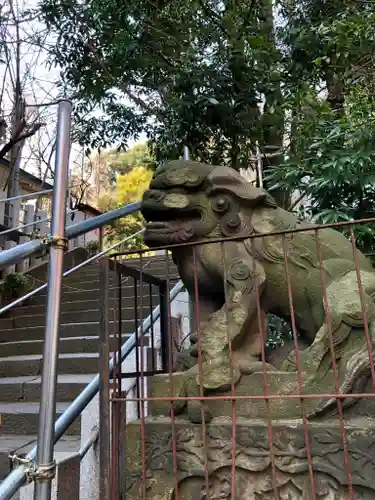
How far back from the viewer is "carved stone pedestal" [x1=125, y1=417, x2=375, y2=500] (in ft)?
4.96

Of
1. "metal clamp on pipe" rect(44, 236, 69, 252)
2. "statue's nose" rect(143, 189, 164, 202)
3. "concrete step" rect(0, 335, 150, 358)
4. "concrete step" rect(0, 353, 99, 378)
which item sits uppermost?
"statue's nose" rect(143, 189, 164, 202)

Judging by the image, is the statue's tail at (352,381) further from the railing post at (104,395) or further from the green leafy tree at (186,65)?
the green leafy tree at (186,65)

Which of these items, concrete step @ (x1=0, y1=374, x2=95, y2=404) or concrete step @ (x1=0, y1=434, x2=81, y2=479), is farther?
concrete step @ (x1=0, y1=374, x2=95, y2=404)

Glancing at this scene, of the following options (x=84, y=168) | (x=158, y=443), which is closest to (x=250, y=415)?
(x=158, y=443)

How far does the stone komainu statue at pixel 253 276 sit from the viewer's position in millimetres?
1724

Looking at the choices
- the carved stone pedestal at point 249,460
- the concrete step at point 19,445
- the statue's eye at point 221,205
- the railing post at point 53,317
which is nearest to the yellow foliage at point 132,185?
the concrete step at point 19,445

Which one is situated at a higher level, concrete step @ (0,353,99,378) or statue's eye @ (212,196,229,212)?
statue's eye @ (212,196,229,212)

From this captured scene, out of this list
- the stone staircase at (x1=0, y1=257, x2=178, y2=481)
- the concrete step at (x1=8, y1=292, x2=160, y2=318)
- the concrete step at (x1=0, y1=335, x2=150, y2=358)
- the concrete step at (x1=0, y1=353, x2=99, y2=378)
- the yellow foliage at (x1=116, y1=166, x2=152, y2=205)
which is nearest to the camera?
the stone staircase at (x1=0, y1=257, x2=178, y2=481)

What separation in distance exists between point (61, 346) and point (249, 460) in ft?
8.51

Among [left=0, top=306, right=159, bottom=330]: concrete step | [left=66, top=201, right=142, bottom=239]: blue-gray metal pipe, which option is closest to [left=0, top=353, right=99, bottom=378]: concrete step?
[left=0, top=306, right=159, bottom=330]: concrete step

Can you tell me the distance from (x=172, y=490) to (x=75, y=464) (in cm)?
51

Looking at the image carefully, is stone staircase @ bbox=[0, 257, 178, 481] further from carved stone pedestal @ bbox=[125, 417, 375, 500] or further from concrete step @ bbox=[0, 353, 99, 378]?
carved stone pedestal @ bbox=[125, 417, 375, 500]

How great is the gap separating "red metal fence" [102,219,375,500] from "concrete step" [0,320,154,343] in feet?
6.69

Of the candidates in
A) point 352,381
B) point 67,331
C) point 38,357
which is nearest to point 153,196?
point 352,381
